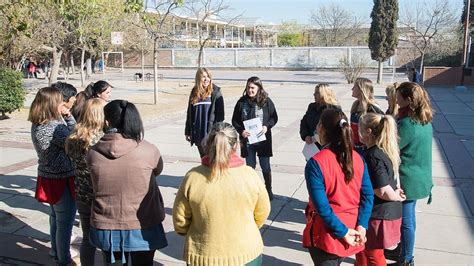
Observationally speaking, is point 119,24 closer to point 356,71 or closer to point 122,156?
point 356,71

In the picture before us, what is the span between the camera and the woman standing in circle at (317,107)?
198 inches

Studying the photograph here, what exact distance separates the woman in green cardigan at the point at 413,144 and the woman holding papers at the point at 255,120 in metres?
2.11

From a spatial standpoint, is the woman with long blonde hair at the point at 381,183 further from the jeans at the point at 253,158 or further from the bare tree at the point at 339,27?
the bare tree at the point at 339,27

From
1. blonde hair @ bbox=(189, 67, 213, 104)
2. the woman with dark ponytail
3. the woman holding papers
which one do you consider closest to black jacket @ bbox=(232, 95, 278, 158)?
the woman holding papers

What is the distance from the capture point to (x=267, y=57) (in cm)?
4850

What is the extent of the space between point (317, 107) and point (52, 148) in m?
2.85

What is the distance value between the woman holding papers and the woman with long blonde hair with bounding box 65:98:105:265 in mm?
2364

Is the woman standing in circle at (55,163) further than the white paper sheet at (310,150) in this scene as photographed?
No

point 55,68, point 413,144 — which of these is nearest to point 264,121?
point 413,144

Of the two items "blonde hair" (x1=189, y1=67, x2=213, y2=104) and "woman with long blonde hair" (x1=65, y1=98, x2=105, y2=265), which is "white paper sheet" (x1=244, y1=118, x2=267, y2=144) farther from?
"woman with long blonde hair" (x1=65, y1=98, x2=105, y2=265)

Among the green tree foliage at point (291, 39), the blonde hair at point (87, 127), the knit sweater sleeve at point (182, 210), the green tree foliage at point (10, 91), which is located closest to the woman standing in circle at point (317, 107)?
the blonde hair at point (87, 127)

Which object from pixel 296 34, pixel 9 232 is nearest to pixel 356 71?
pixel 9 232

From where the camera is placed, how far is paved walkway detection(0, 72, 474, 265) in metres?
4.52

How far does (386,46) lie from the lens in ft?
85.3
